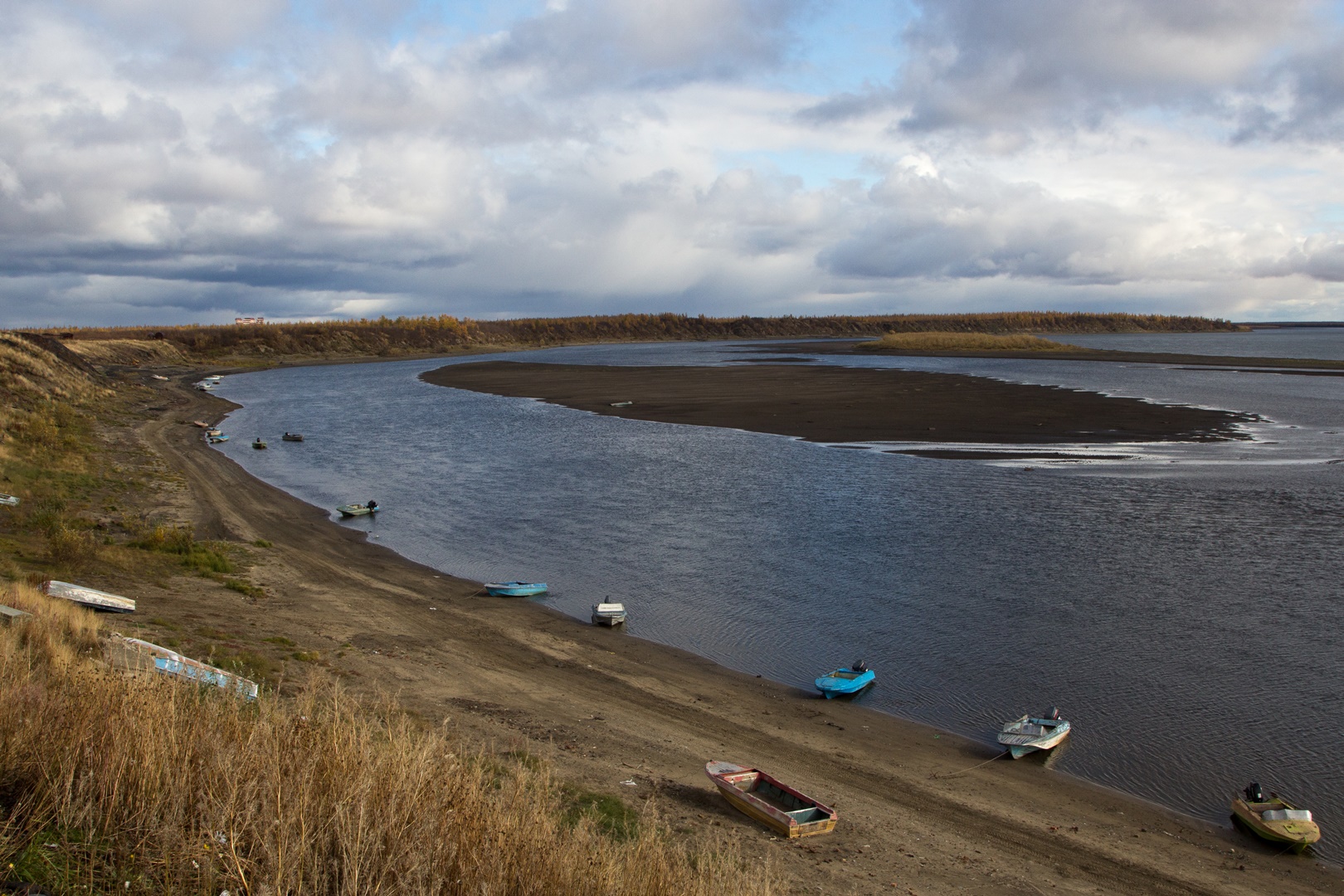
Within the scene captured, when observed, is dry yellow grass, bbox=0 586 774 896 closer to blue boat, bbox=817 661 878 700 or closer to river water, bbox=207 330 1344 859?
blue boat, bbox=817 661 878 700

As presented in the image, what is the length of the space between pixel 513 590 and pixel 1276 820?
600 inches

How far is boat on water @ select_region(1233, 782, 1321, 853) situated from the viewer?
37.9ft

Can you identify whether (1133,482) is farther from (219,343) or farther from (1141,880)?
(219,343)

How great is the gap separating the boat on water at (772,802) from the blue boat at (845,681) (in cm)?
429

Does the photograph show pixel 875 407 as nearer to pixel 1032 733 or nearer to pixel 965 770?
pixel 1032 733

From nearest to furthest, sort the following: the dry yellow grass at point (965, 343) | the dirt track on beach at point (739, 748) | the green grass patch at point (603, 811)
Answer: the green grass patch at point (603, 811) < the dirt track on beach at point (739, 748) < the dry yellow grass at point (965, 343)

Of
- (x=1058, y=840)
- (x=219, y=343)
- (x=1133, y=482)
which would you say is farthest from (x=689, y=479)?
(x=219, y=343)

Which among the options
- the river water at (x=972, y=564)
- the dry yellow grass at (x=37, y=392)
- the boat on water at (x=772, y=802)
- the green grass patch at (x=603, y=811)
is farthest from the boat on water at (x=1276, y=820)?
the dry yellow grass at (x=37, y=392)

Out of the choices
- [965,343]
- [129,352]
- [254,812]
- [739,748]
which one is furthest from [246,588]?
[129,352]

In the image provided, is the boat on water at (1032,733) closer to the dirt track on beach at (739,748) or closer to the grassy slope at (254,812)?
the dirt track on beach at (739,748)

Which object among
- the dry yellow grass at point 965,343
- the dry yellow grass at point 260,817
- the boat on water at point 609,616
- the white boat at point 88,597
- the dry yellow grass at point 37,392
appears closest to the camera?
the dry yellow grass at point 260,817

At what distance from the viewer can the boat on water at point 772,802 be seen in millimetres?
10930

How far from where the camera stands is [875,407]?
57.5 m

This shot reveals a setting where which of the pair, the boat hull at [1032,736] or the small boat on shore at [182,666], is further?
the boat hull at [1032,736]
